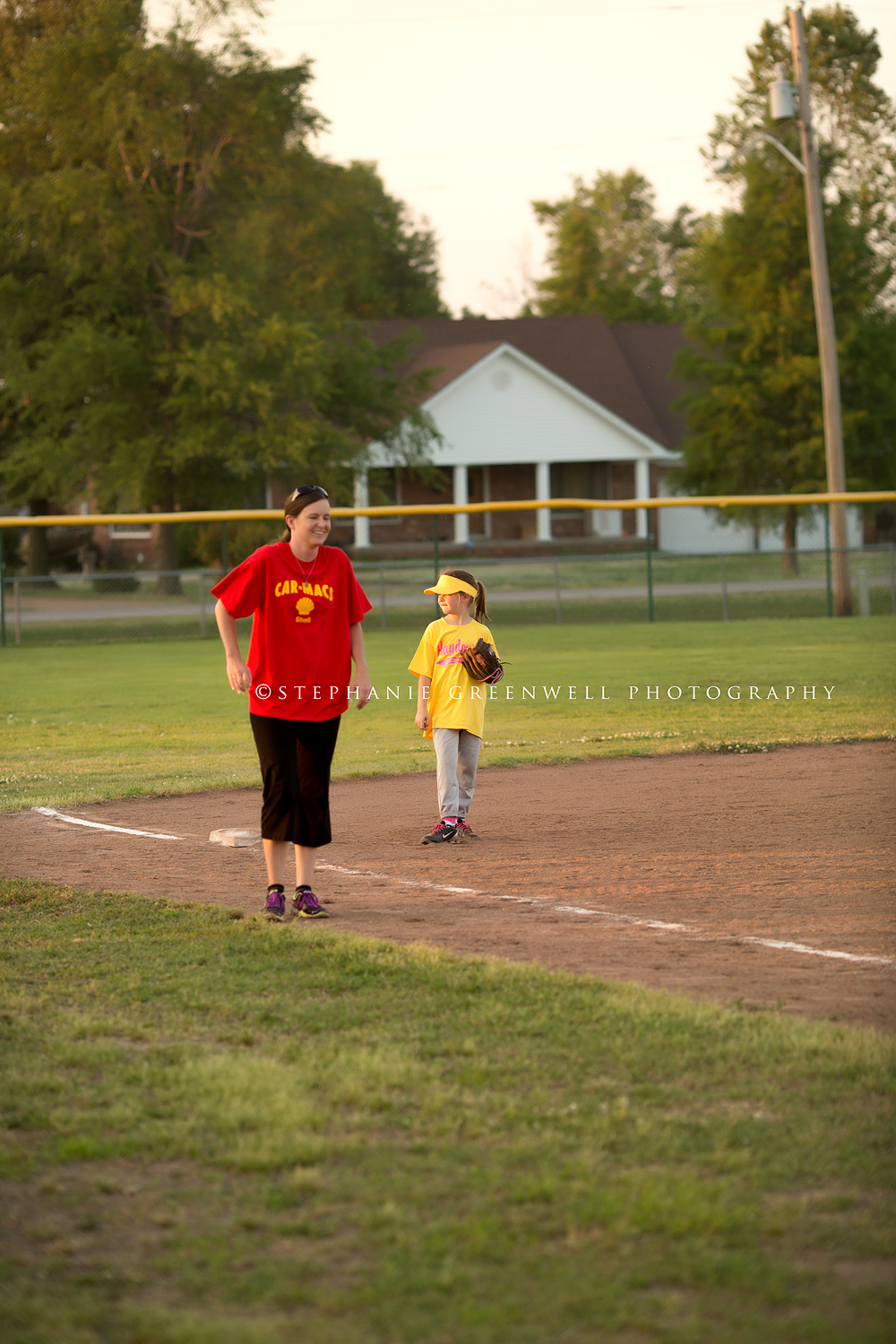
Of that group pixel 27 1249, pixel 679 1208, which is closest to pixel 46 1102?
pixel 27 1249

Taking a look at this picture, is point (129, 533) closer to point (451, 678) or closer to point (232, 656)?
point (451, 678)

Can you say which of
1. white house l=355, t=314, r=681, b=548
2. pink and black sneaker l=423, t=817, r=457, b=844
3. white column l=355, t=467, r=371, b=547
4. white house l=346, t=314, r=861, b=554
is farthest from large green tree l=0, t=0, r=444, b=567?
pink and black sneaker l=423, t=817, r=457, b=844

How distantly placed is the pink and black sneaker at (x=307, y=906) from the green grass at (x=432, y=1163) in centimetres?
97

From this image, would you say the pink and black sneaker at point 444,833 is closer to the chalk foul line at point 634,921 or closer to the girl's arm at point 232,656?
the chalk foul line at point 634,921

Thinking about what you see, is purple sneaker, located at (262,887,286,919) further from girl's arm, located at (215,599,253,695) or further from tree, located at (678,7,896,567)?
tree, located at (678,7,896,567)

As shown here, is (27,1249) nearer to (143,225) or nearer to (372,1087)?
(372,1087)

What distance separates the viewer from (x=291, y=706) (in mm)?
6168

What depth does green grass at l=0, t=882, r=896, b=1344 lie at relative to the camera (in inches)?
112

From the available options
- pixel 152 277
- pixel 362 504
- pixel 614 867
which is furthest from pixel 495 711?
pixel 362 504

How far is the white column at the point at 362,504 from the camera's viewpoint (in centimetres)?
3312

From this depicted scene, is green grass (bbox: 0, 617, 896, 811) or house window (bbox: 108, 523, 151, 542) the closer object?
green grass (bbox: 0, 617, 896, 811)

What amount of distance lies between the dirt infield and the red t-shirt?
39.7 inches

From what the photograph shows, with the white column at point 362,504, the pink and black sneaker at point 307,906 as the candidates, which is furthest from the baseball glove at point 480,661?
the white column at point 362,504

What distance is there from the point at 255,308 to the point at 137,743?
2097 centimetres
